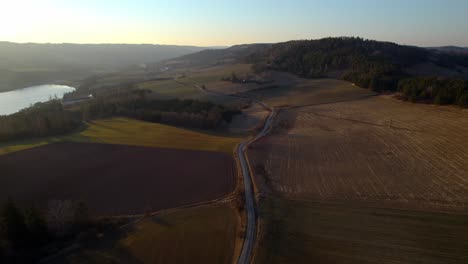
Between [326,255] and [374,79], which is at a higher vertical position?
[374,79]

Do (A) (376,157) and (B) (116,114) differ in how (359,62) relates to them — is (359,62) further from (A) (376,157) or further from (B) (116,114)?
(A) (376,157)

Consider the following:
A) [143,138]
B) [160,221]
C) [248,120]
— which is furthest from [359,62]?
[160,221]

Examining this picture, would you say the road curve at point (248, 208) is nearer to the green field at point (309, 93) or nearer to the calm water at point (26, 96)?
the green field at point (309, 93)

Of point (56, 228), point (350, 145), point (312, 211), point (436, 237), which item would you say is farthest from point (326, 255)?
point (350, 145)

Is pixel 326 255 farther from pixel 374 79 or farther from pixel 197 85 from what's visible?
pixel 197 85

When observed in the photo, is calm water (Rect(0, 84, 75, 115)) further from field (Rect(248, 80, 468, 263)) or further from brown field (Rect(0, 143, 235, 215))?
field (Rect(248, 80, 468, 263))

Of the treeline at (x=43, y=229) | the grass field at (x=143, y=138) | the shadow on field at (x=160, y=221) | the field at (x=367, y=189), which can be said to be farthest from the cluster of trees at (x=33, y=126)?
the shadow on field at (x=160, y=221)
